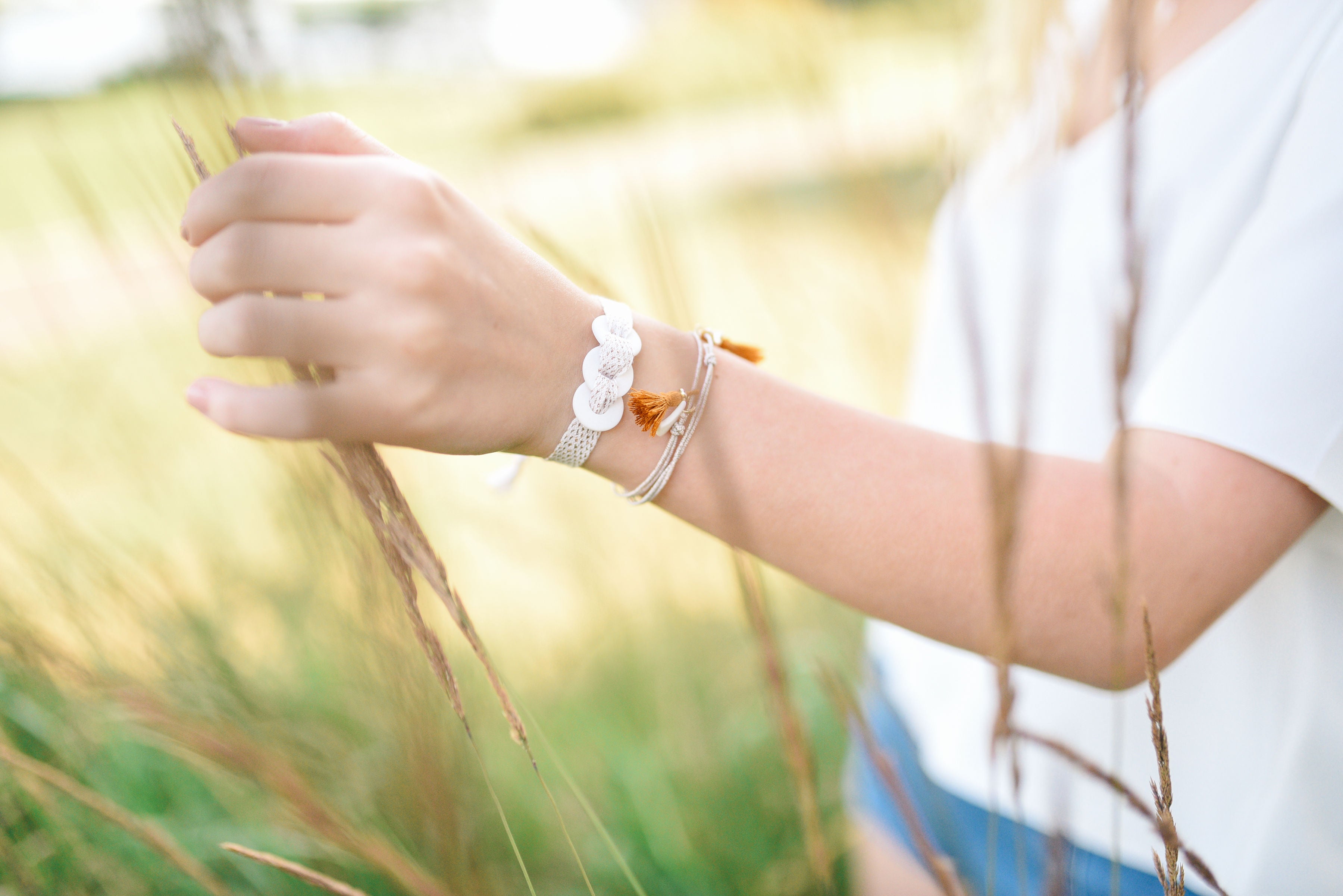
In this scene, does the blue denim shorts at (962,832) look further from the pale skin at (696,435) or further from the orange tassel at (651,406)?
the orange tassel at (651,406)

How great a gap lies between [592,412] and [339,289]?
0.13m

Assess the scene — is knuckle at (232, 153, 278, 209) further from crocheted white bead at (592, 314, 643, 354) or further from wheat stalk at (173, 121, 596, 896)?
crocheted white bead at (592, 314, 643, 354)

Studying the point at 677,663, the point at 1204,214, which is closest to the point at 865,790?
the point at 677,663

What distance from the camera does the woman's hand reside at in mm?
289

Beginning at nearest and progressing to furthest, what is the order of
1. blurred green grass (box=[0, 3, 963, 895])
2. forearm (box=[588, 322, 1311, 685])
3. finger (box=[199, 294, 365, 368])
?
1. finger (box=[199, 294, 365, 368])
2. forearm (box=[588, 322, 1311, 685])
3. blurred green grass (box=[0, 3, 963, 895])

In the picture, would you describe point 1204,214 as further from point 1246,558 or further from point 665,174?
point 665,174

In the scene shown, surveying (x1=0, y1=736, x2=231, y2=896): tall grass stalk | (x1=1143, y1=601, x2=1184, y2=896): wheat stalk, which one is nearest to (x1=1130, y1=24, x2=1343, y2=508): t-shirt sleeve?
(x1=1143, y1=601, x2=1184, y2=896): wheat stalk

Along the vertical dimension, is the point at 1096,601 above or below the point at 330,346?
below

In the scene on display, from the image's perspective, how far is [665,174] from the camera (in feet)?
10.8

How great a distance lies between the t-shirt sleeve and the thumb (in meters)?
0.46

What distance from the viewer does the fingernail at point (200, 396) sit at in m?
0.30

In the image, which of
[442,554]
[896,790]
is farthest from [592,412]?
[442,554]

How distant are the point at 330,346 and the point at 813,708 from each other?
118 cm

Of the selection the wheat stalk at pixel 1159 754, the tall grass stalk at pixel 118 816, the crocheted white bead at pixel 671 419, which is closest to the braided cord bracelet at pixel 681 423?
the crocheted white bead at pixel 671 419
